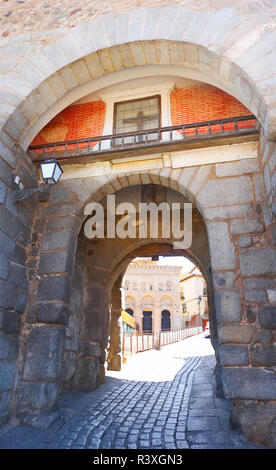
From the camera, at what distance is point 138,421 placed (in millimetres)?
3541

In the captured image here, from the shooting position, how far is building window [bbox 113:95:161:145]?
4.36 metres

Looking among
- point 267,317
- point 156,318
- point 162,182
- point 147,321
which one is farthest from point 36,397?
point 147,321

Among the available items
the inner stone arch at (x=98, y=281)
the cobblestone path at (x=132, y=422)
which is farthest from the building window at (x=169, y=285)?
the cobblestone path at (x=132, y=422)

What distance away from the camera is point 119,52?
3.50 m

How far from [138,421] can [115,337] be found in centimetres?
396

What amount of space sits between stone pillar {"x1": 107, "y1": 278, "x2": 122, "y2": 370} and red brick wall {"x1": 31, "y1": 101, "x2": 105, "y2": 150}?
4.40m

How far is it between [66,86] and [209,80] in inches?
72.8

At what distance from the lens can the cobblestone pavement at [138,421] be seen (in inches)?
107

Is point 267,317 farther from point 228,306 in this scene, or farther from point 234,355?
point 234,355

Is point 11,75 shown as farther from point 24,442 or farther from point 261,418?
point 261,418

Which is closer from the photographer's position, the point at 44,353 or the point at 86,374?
the point at 44,353

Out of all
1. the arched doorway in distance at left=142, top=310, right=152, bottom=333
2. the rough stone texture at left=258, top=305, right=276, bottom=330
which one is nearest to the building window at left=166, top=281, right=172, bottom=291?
the arched doorway in distance at left=142, top=310, right=152, bottom=333

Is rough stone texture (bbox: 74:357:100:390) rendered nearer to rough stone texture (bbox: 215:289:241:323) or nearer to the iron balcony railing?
rough stone texture (bbox: 215:289:241:323)
